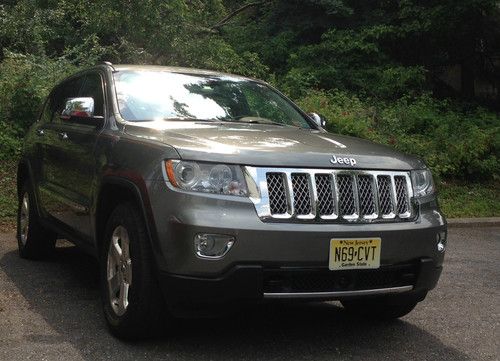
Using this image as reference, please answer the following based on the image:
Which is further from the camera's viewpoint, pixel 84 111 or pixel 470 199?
pixel 470 199

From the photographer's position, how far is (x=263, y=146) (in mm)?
4137

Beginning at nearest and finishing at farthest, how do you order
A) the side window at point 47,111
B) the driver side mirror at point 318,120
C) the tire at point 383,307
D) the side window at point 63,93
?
the tire at point 383,307
the driver side mirror at point 318,120
the side window at point 63,93
the side window at point 47,111

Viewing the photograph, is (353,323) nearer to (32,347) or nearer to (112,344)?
(112,344)

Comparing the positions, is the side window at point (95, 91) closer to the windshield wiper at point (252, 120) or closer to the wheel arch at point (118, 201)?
the wheel arch at point (118, 201)

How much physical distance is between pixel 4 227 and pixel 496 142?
929 cm

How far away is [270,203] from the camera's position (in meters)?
3.86

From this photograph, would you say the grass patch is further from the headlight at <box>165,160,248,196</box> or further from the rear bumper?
the headlight at <box>165,160,248,196</box>

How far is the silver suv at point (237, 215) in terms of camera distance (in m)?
3.79

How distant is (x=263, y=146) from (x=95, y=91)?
1965mm

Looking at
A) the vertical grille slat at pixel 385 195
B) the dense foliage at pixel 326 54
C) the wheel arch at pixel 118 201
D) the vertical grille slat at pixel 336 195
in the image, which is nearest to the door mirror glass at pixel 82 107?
the wheel arch at pixel 118 201

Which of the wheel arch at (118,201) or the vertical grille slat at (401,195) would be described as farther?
the vertical grille slat at (401,195)

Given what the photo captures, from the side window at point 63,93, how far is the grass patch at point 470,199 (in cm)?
664

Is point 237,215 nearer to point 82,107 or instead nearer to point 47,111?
point 82,107

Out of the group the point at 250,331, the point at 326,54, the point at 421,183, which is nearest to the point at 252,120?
the point at 421,183
